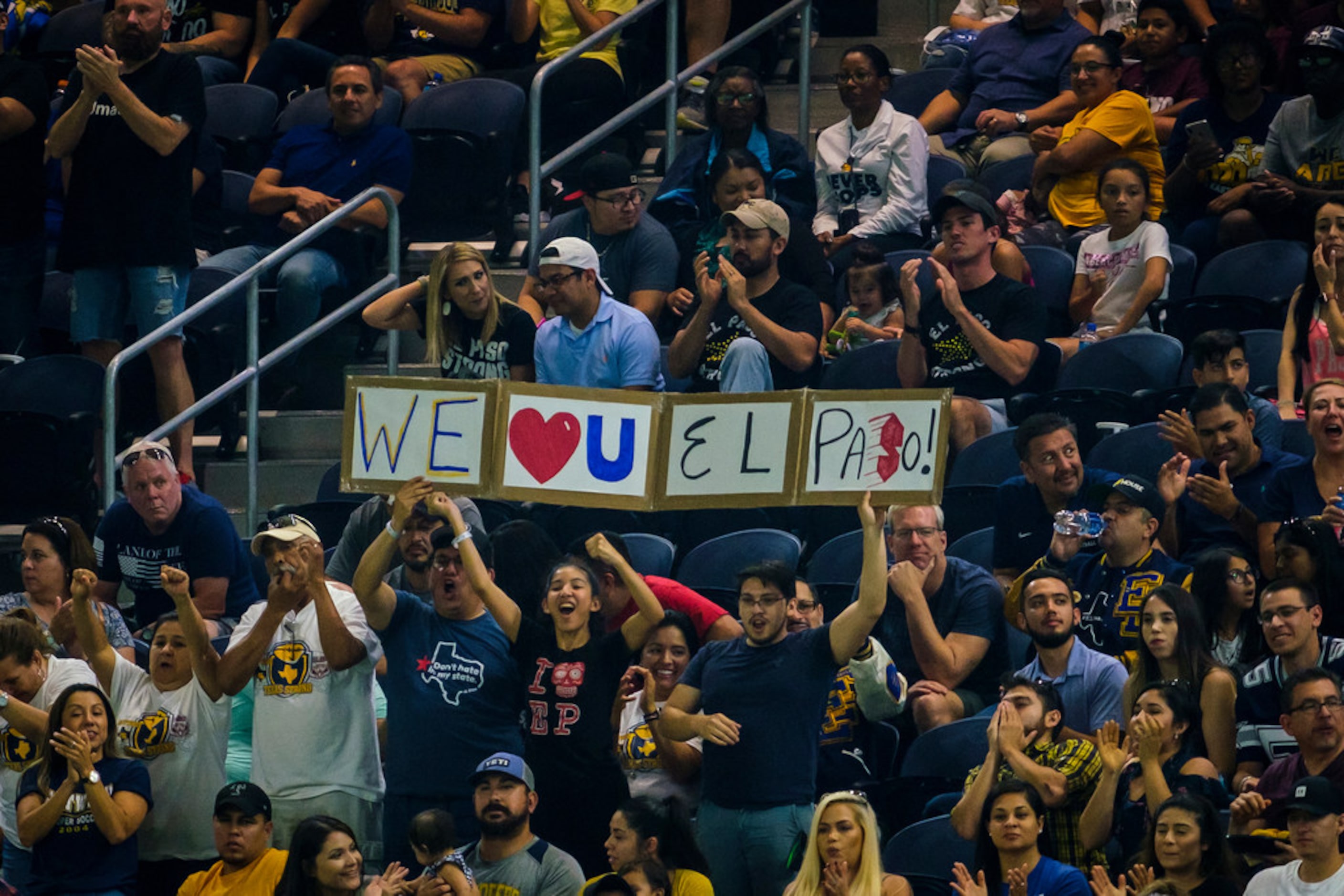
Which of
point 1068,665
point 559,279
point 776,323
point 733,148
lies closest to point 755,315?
point 776,323

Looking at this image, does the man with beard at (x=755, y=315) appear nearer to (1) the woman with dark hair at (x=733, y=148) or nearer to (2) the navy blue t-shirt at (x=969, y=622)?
(1) the woman with dark hair at (x=733, y=148)

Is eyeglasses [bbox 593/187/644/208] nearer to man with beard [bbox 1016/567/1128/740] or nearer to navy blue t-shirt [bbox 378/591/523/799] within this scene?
→ navy blue t-shirt [bbox 378/591/523/799]

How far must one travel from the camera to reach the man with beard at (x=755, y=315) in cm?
869

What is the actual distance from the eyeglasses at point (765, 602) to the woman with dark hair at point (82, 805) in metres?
2.17

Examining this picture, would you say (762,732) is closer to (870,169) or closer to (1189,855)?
(1189,855)

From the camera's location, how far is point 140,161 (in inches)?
359

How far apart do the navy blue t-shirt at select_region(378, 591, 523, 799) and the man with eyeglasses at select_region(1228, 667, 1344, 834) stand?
2.48 metres

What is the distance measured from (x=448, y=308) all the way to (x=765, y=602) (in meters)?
2.39

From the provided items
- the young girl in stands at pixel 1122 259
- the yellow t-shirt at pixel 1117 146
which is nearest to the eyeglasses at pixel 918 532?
the young girl in stands at pixel 1122 259

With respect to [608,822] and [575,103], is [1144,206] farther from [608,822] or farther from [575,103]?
[608,822]

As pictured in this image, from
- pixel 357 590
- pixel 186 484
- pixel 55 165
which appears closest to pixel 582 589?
pixel 357 590

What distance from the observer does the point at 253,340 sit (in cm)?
914

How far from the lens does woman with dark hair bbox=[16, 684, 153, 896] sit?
7.24 meters

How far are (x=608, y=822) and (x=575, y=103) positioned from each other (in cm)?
440
